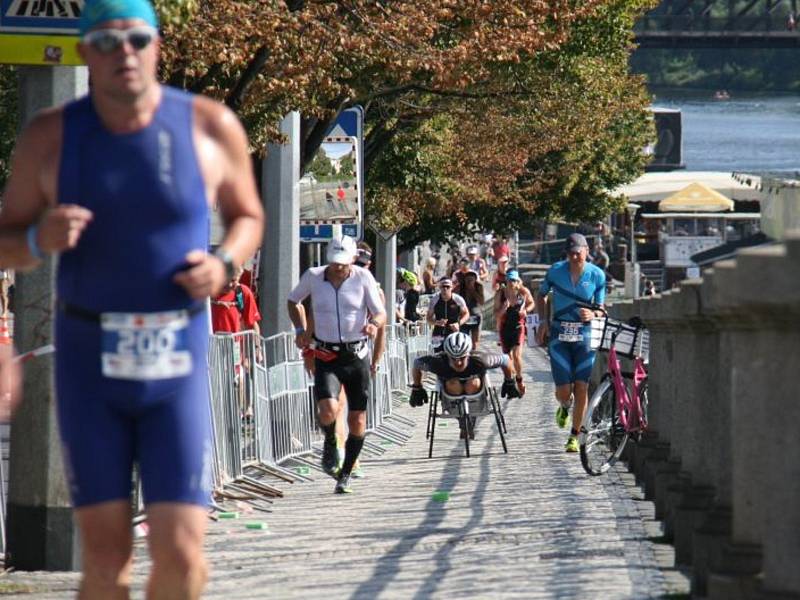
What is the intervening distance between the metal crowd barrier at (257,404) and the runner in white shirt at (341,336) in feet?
1.78

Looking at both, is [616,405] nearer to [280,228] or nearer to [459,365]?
[459,365]

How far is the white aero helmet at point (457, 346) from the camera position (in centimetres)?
1864

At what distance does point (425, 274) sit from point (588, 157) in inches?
197

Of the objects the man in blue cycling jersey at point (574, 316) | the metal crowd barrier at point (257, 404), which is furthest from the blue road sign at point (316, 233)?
the man in blue cycling jersey at point (574, 316)

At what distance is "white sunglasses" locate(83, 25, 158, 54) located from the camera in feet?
17.9

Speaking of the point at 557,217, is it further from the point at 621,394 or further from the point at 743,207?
the point at 621,394

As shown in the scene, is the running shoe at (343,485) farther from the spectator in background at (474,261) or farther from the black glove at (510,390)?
the spectator in background at (474,261)

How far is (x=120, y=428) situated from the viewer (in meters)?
5.46

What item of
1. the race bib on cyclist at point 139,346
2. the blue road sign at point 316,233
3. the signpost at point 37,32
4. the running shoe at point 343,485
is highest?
the signpost at point 37,32

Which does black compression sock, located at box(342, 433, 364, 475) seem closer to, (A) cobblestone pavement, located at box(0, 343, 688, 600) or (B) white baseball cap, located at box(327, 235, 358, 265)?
(A) cobblestone pavement, located at box(0, 343, 688, 600)

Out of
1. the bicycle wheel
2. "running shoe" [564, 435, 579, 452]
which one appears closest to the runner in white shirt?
the bicycle wheel

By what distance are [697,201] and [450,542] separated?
4598cm

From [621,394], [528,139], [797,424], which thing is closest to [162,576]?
[797,424]

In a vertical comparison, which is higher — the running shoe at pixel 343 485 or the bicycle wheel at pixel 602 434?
the bicycle wheel at pixel 602 434
